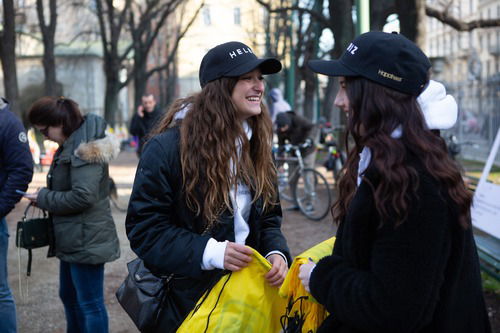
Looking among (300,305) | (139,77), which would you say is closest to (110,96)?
(139,77)

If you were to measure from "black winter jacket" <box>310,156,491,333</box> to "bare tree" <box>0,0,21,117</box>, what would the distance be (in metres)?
12.6

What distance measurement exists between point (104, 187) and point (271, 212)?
1379mm

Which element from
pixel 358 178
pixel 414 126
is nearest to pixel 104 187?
pixel 358 178

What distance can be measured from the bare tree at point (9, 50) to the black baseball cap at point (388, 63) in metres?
12.4

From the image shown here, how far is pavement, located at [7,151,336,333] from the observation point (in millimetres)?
4809

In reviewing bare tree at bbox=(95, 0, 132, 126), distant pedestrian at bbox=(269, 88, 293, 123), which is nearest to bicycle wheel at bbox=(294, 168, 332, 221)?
distant pedestrian at bbox=(269, 88, 293, 123)

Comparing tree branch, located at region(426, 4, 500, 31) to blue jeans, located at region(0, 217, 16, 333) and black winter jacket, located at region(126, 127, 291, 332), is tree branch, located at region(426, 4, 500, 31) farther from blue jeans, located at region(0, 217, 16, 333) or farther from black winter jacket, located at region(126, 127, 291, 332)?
black winter jacket, located at region(126, 127, 291, 332)

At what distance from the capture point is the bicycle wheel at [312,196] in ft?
30.9

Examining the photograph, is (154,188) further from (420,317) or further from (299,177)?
(299,177)

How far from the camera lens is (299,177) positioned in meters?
9.93

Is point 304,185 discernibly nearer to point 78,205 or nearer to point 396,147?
point 78,205

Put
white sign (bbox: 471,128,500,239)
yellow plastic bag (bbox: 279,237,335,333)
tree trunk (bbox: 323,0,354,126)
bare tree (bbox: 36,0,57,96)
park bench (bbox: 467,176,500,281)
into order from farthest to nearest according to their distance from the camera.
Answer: bare tree (bbox: 36,0,57,96), tree trunk (bbox: 323,0,354,126), white sign (bbox: 471,128,500,239), park bench (bbox: 467,176,500,281), yellow plastic bag (bbox: 279,237,335,333)

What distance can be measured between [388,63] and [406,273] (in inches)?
24.5

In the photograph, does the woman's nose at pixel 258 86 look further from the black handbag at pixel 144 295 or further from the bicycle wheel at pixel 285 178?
the bicycle wheel at pixel 285 178
